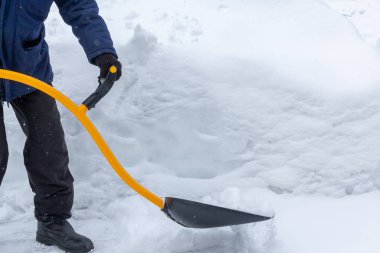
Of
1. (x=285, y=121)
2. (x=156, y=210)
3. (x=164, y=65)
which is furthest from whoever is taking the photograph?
(x=164, y=65)

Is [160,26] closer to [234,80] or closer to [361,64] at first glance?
[234,80]

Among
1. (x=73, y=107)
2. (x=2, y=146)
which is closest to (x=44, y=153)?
(x=2, y=146)

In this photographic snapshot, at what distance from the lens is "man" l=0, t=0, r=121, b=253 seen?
6.14ft

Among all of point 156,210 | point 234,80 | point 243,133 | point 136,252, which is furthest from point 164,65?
point 136,252

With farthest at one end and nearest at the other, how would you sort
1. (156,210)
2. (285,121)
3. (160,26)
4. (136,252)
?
(160,26), (285,121), (156,210), (136,252)

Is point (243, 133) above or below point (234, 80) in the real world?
below

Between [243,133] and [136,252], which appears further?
[243,133]

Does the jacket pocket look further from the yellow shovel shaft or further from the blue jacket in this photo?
the yellow shovel shaft

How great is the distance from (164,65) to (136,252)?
1228mm

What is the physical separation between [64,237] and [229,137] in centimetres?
108

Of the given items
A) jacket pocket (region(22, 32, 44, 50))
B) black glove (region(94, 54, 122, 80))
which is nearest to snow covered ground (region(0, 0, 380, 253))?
black glove (region(94, 54, 122, 80))

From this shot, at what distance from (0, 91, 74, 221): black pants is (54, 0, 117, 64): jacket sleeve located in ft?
1.01

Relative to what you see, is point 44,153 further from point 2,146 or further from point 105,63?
point 105,63

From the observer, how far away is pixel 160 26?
3309 mm
